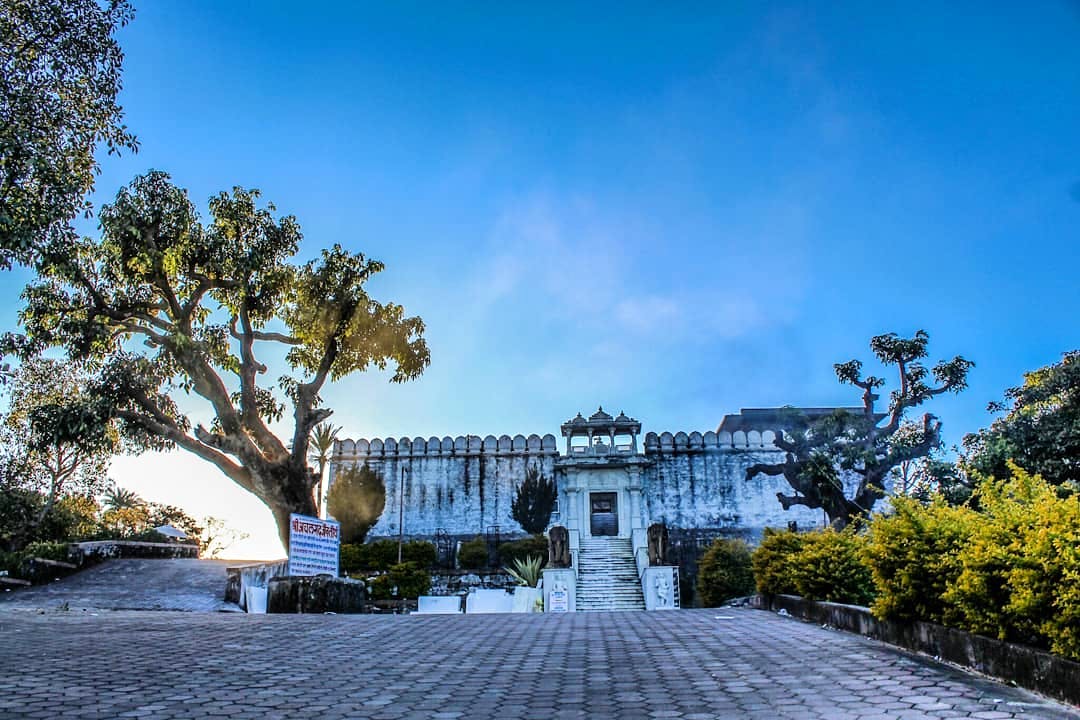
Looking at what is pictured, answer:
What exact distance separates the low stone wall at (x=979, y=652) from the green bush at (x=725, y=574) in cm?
995

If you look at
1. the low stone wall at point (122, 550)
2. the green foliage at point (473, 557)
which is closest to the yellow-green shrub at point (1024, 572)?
the low stone wall at point (122, 550)

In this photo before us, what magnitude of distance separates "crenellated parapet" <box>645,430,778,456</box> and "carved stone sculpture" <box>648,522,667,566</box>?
9050 mm

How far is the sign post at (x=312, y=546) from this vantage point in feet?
40.6

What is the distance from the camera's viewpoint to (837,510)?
21969mm

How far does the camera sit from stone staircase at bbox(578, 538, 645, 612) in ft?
62.5

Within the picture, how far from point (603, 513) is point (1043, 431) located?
16.2 metres

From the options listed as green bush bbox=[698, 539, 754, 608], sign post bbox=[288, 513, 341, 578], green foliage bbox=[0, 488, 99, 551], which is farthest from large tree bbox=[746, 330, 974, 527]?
green foliage bbox=[0, 488, 99, 551]

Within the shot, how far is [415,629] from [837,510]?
17.1 meters

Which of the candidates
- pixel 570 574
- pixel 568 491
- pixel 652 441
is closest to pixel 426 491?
pixel 568 491

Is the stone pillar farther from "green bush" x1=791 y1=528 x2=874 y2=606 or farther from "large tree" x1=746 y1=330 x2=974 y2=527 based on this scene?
Result: "green bush" x1=791 y1=528 x2=874 y2=606

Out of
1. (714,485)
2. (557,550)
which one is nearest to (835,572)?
(557,550)

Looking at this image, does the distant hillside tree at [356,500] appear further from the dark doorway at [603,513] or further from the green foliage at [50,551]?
the green foliage at [50,551]

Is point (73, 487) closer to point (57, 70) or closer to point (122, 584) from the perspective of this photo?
point (122, 584)

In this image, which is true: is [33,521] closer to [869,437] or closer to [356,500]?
[356,500]
